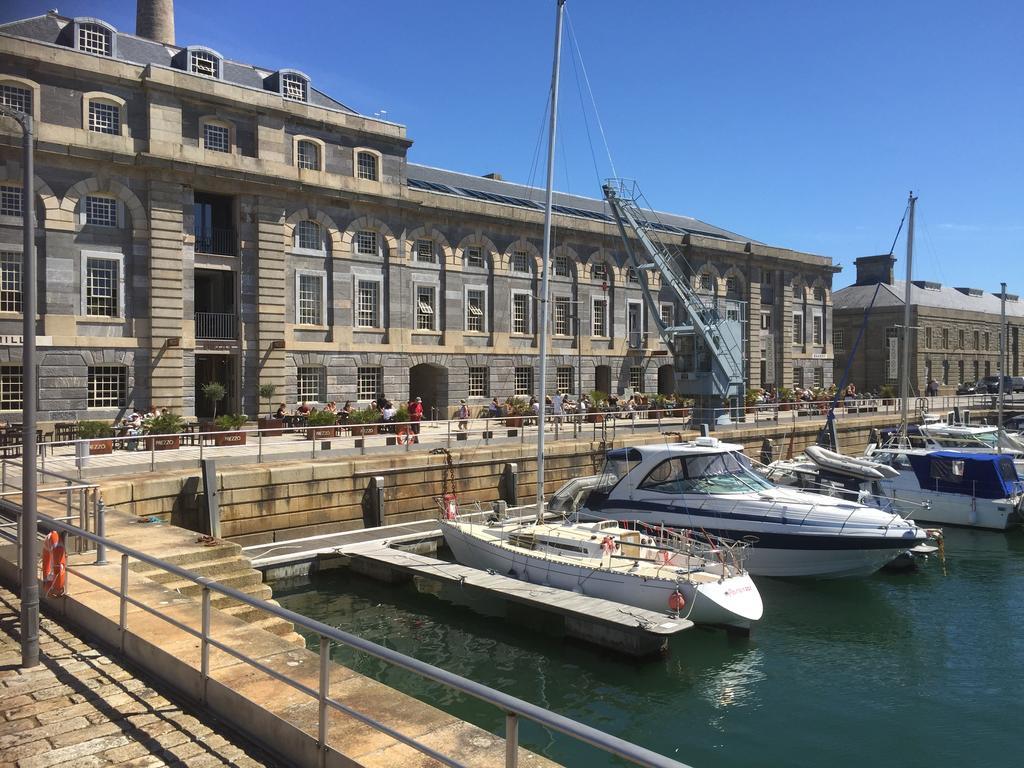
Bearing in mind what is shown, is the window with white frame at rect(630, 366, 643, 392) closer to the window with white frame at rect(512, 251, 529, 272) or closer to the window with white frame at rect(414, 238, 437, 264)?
the window with white frame at rect(512, 251, 529, 272)

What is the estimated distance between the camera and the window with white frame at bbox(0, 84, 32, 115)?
26.4 metres

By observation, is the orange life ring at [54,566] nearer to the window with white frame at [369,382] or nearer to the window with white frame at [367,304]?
the window with white frame at [369,382]

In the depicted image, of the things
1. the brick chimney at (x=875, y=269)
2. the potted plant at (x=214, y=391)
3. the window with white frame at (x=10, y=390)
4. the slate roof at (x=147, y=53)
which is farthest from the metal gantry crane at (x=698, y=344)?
the brick chimney at (x=875, y=269)

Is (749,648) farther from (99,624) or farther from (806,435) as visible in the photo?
(806,435)

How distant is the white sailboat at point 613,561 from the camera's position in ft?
48.6

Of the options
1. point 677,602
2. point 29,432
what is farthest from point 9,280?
point 677,602

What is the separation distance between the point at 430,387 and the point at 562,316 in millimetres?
8241

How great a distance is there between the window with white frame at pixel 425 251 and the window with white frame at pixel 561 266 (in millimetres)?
7250

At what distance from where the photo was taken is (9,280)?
2672 centimetres

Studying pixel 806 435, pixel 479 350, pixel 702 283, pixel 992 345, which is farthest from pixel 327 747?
pixel 992 345

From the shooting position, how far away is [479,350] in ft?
126

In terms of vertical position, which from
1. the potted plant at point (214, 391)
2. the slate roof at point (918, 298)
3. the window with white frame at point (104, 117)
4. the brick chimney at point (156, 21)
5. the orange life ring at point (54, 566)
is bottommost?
the orange life ring at point (54, 566)

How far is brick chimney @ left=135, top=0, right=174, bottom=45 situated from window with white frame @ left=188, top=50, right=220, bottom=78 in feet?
13.4

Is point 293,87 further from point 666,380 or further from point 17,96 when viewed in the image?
point 666,380
